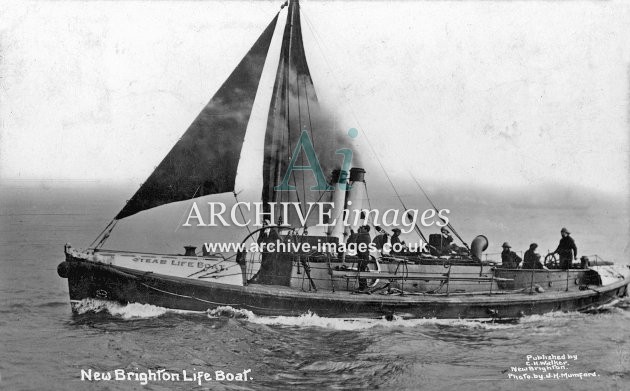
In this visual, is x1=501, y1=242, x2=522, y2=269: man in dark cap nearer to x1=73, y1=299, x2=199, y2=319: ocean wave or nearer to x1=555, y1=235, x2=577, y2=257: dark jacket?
x1=555, y1=235, x2=577, y2=257: dark jacket

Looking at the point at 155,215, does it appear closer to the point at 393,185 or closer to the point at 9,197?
the point at 9,197

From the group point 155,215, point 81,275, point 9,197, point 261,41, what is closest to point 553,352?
point 261,41

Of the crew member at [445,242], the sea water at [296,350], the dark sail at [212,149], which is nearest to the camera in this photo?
the sea water at [296,350]

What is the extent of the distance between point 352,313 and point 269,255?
2282 millimetres

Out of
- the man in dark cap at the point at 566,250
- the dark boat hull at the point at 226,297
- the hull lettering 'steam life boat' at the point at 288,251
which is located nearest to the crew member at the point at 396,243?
the hull lettering 'steam life boat' at the point at 288,251

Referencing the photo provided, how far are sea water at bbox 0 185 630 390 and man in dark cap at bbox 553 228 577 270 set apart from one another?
0.80 meters

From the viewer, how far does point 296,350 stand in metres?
9.12

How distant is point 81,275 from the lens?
10438mm

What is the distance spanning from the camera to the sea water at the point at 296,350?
8109mm

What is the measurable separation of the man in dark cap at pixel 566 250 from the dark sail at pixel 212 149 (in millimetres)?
8887

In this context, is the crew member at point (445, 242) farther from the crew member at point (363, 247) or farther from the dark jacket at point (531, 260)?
the crew member at point (363, 247)

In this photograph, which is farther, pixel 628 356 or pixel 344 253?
pixel 344 253

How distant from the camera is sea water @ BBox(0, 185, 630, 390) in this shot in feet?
26.6

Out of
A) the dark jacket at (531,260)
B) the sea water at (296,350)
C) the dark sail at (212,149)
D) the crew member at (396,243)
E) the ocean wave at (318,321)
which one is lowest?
the sea water at (296,350)
